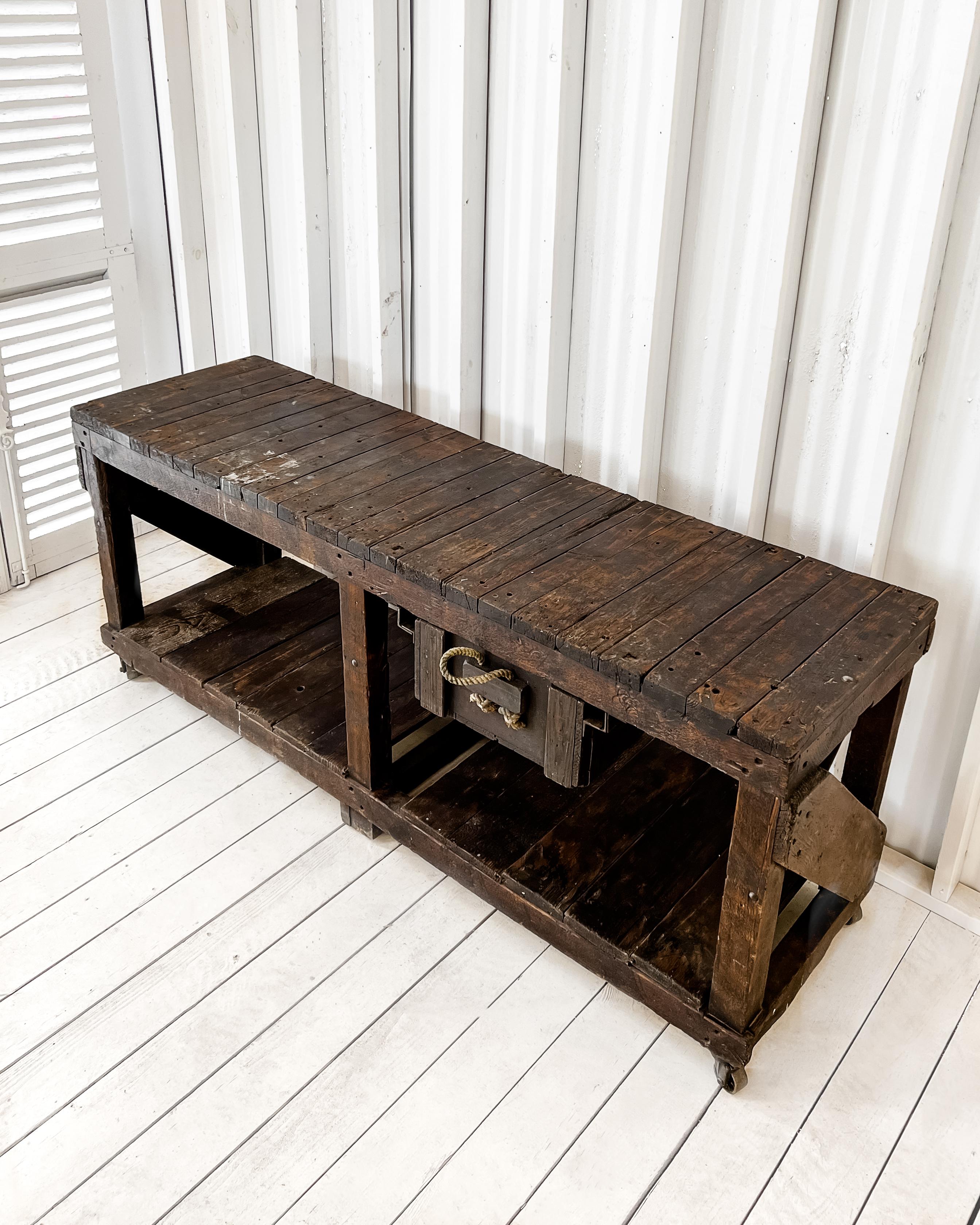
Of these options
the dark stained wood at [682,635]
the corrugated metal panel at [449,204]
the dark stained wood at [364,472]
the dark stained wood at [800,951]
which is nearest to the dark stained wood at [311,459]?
the dark stained wood at [364,472]

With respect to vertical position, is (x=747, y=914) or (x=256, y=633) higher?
(x=747, y=914)

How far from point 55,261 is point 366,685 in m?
1.73

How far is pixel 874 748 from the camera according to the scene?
2244 mm

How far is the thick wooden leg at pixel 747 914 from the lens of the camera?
1.83 meters

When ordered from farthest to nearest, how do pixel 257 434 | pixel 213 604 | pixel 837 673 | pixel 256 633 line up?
pixel 213 604, pixel 256 633, pixel 257 434, pixel 837 673

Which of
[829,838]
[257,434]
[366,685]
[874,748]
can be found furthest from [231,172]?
[829,838]

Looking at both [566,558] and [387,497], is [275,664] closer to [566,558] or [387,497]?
[387,497]

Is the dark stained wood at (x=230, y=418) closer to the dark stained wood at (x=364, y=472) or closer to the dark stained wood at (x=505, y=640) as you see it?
the dark stained wood at (x=505, y=640)

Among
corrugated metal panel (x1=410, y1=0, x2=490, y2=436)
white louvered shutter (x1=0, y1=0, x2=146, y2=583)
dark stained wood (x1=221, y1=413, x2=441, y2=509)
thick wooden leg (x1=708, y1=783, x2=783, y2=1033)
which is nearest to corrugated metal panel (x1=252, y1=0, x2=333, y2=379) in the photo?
corrugated metal panel (x1=410, y1=0, x2=490, y2=436)

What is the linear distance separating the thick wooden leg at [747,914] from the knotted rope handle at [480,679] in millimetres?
485

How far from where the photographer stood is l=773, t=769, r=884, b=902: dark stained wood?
5.94 ft

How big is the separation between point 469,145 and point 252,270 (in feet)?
3.02

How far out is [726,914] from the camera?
1.94m

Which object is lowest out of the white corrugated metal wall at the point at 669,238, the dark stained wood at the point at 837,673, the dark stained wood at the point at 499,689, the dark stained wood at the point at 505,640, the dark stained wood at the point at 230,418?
the dark stained wood at the point at 499,689
